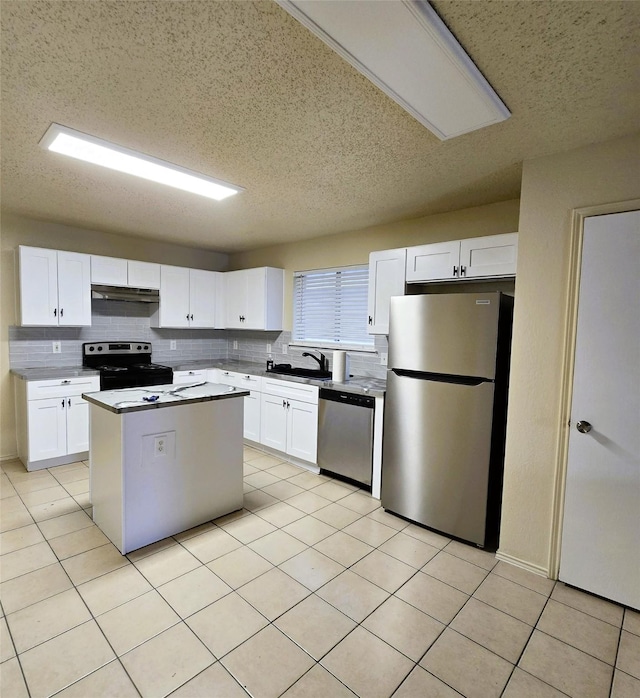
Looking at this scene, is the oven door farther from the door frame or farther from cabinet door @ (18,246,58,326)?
the door frame

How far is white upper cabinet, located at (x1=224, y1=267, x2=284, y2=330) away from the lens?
463cm

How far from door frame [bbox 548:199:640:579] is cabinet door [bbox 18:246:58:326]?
4.28m

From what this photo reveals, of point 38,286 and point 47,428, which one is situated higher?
point 38,286

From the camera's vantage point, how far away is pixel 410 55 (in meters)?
1.38

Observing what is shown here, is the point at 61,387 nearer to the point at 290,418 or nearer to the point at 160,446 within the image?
the point at 160,446

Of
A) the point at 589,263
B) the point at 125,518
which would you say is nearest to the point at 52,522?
the point at 125,518

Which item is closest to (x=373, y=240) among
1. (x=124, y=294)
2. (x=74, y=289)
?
(x=124, y=294)

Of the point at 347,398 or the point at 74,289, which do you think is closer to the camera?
the point at 347,398

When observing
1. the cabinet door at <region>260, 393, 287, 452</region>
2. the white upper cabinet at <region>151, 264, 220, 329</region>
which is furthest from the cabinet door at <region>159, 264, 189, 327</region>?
the cabinet door at <region>260, 393, 287, 452</region>

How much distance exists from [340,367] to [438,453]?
51.6 inches

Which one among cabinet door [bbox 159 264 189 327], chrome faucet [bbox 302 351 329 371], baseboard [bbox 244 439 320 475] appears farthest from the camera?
cabinet door [bbox 159 264 189 327]

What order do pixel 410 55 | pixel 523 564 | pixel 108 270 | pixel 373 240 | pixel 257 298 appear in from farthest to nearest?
pixel 257 298, pixel 108 270, pixel 373 240, pixel 523 564, pixel 410 55

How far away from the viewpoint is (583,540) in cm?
212

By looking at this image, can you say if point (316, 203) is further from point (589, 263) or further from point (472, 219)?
point (589, 263)
